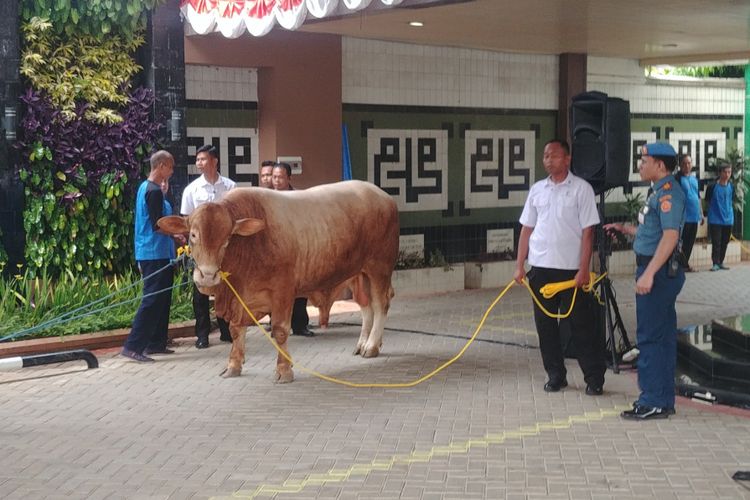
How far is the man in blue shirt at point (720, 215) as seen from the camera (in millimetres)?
18547

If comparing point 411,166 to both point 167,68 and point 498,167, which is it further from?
point 167,68

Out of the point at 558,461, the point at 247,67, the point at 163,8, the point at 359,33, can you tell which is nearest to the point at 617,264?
the point at 359,33

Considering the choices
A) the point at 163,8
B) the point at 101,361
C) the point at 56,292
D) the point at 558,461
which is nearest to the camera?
the point at 558,461

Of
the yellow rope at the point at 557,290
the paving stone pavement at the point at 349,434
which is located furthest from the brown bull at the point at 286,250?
the yellow rope at the point at 557,290

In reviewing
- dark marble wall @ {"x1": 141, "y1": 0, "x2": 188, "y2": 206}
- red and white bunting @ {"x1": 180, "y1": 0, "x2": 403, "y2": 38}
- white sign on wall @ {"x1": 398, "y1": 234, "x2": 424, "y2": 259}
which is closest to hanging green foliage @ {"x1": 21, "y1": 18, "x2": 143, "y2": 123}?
dark marble wall @ {"x1": 141, "y1": 0, "x2": 188, "y2": 206}

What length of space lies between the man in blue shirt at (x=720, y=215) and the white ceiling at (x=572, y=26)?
2.22 metres

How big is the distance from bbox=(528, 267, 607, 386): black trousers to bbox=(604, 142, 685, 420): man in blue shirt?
0.74m

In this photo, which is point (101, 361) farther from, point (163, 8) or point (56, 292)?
point (163, 8)

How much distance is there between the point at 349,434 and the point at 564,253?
2.43m

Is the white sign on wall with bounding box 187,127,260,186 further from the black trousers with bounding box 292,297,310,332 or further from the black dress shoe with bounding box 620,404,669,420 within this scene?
the black dress shoe with bounding box 620,404,669,420

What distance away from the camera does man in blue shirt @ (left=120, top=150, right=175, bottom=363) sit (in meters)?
10.5

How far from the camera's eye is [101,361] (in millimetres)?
10727

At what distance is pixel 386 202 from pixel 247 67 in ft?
12.7

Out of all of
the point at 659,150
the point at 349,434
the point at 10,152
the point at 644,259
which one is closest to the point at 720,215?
the point at 659,150
